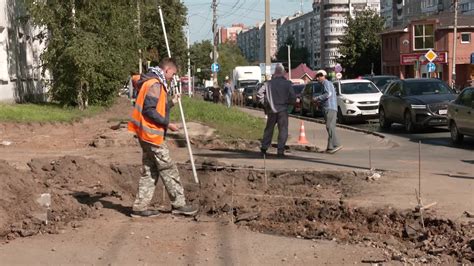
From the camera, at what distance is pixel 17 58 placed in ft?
90.1

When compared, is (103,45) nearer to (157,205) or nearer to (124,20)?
(124,20)

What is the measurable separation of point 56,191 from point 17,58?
20.1 meters

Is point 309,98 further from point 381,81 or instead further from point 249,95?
point 249,95

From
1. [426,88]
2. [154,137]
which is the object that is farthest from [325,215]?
[426,88]

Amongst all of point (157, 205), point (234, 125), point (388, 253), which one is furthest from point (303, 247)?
point (234, 125)

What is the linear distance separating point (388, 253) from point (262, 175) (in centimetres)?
407

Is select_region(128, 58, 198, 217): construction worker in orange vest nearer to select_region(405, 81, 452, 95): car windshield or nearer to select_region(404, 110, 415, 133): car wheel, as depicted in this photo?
select_region(404, 110, 415, 133): car wheel

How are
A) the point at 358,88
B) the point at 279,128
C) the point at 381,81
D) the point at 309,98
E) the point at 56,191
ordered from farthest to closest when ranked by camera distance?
1. the point at 381,81
2. the point at 309,98
3. the point at 358,88
4. the point at 279,128
5. the point at 56,191

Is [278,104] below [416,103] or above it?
above

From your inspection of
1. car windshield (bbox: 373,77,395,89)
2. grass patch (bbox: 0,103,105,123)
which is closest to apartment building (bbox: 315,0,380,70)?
car windshield (bbox: 373,77,395,89)

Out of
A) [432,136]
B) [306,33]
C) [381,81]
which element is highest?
[306,33]

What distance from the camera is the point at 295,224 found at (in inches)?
300

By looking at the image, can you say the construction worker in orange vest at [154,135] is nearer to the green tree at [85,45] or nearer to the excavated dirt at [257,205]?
the excavated dirt at [257,205]

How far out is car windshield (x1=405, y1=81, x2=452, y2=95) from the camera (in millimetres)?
22422
